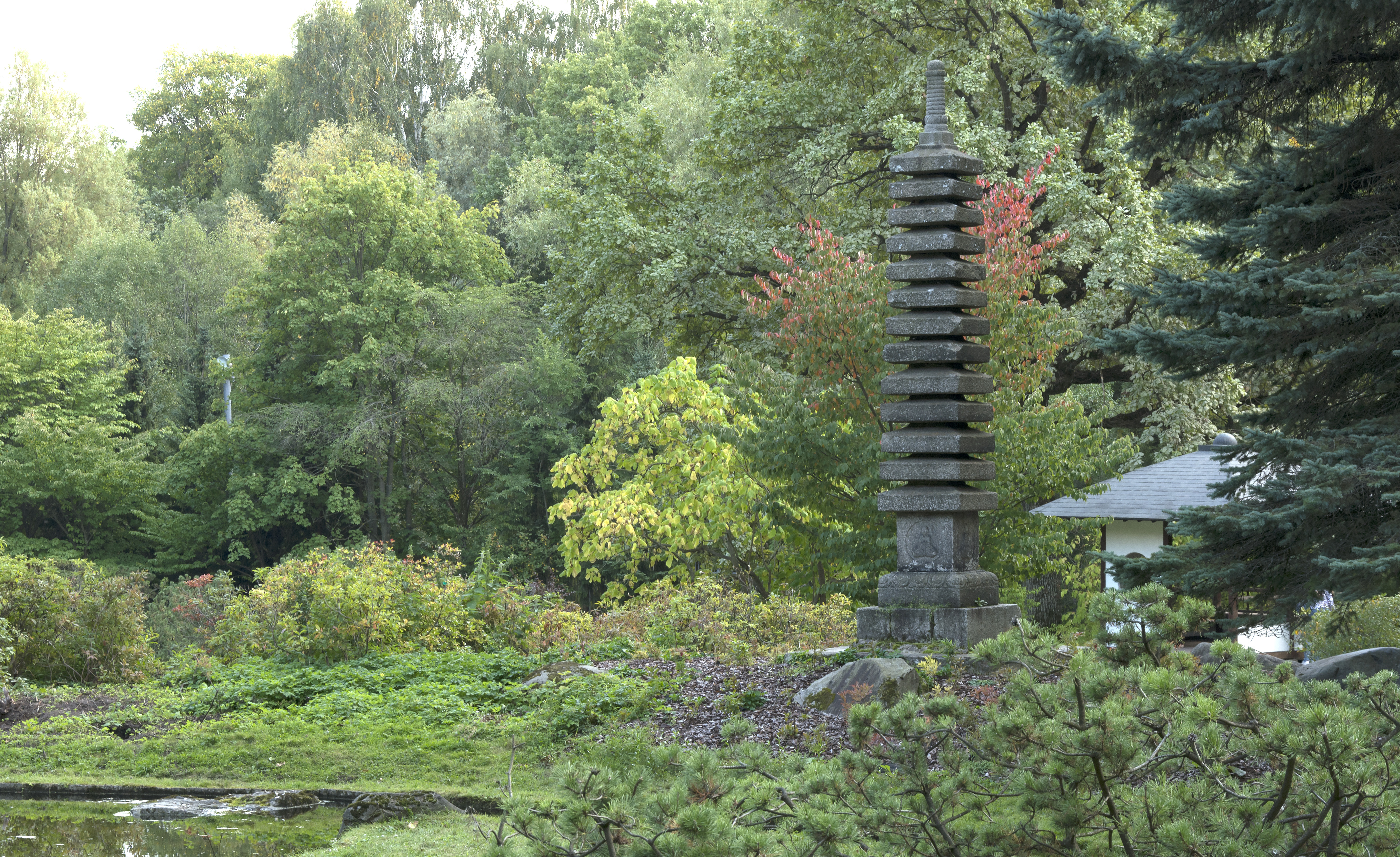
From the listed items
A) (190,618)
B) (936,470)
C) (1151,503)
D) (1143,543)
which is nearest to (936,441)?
(936,470)

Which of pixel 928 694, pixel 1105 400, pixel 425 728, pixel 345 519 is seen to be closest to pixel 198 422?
pixel 345 519

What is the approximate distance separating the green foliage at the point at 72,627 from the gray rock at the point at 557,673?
516 cm

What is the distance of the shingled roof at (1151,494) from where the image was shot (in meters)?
15.7

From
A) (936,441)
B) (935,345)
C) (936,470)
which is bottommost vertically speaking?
(936,470)

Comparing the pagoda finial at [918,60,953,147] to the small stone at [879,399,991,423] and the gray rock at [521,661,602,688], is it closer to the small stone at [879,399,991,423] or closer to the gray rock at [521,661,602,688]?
the small stone at [879,399,991,423]

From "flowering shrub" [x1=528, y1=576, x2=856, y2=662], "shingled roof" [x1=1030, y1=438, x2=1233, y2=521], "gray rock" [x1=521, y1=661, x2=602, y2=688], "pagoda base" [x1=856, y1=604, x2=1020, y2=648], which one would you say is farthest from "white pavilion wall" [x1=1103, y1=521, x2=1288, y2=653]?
"gray rock" [x1=521, y1=661, x2=602, y2=688]

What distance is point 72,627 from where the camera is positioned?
13922 millimetres

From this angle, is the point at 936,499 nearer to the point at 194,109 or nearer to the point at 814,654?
the point at 814,654

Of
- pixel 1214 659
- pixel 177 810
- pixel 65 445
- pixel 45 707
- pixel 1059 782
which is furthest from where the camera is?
pixel 65 445

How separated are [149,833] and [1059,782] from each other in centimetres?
648

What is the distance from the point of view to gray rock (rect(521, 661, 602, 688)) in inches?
430

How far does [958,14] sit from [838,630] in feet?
40.0

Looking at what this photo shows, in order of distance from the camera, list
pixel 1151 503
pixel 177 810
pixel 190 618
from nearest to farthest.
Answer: pixel 177 810 → pixel 1151 503 → pixel 190 618

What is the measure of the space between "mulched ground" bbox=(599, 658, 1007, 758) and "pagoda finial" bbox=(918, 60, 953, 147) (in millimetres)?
4288
